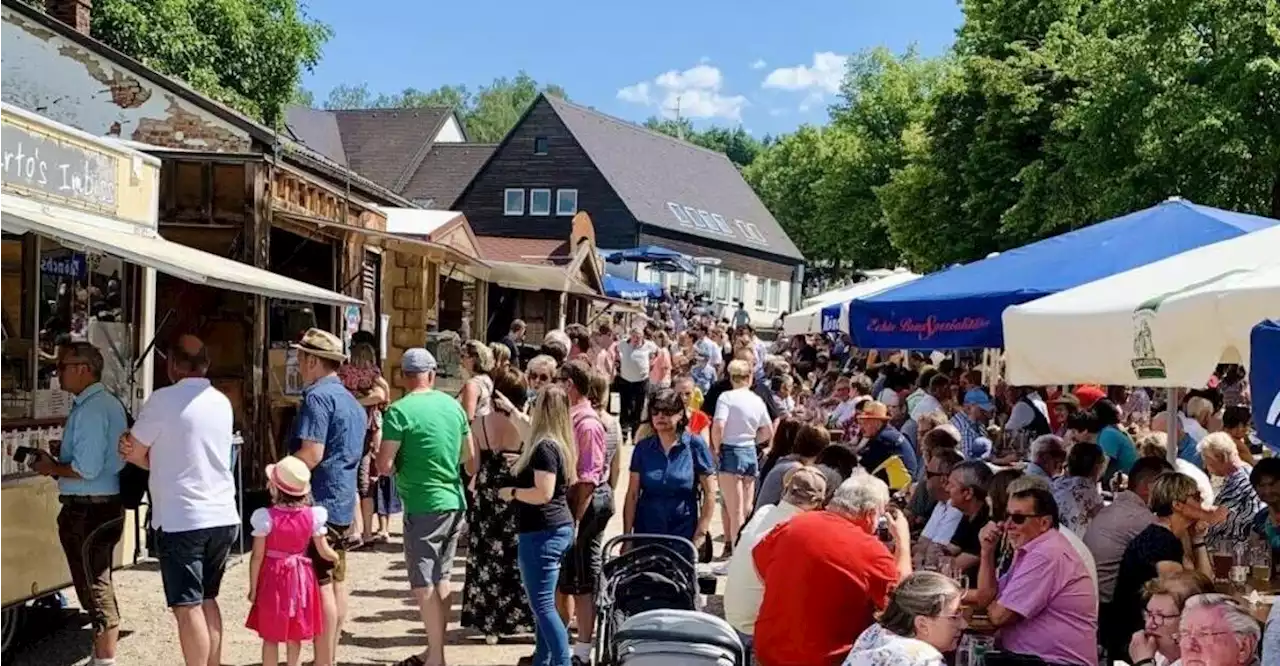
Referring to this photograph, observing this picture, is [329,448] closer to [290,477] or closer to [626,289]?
[290,477]

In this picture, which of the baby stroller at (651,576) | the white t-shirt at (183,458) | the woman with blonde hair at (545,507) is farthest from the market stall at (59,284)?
the baby stroller at (651,576)

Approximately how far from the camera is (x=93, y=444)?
656cm

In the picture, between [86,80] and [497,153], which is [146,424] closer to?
[86,80]

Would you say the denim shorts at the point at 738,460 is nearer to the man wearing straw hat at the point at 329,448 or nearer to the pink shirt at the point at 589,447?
the pink shirt at the point at 589,447

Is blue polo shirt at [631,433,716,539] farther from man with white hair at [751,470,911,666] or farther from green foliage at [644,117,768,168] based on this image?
green foliage at [644,117,768,168]

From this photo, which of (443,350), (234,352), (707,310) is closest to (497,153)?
(707,310)

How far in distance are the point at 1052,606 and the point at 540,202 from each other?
4642 cm

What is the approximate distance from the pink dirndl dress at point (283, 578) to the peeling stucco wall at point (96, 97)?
308 inches

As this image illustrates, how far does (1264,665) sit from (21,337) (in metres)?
7.18

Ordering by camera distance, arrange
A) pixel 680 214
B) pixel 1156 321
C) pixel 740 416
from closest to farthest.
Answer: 1. pixel 1156 321
2. pixel 740 416
3. pixel 680 214

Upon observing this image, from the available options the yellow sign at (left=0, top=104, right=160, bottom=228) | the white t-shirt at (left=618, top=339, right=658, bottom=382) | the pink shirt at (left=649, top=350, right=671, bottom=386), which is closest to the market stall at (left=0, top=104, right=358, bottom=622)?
the yellow sign at (left=0, top=104, right=160, bottom=228)

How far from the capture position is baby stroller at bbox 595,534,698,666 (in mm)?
6453

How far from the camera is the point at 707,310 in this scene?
142ft

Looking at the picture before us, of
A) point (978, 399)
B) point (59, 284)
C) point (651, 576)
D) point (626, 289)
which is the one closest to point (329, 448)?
point (651, 576)
